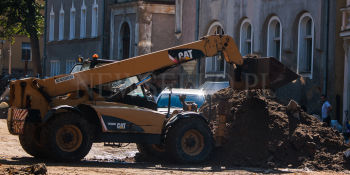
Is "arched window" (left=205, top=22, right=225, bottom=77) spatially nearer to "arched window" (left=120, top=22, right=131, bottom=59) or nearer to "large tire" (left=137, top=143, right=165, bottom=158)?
"arched window" (left=120, top=22, right=131, bottom=59)

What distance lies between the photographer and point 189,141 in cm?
1495

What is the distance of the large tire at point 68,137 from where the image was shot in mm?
13828

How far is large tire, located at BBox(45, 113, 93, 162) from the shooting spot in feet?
45.4

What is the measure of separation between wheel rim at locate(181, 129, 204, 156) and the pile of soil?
0.76 metres

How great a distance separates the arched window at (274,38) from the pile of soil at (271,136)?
993 cm

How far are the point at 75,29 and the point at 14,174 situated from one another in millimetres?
37304

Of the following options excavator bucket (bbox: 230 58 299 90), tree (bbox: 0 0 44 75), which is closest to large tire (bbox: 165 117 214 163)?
excavator bucket (bbox: 230 58 299 90)

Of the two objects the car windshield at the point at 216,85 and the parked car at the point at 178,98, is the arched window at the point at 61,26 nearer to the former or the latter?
the car windshield at the point at 216,85

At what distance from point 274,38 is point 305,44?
95.6 inches

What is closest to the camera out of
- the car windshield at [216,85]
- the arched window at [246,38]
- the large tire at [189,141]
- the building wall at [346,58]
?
the large tire at [189,141]

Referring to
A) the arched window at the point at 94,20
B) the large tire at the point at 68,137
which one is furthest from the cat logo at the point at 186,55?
the arched window at the point at 94,20

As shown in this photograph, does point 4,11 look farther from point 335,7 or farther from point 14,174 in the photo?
point 14,174

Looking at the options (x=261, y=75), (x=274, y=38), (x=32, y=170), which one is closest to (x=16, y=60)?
(x=274, y=38)

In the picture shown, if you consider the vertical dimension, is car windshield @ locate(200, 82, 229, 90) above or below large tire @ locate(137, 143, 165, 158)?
above
